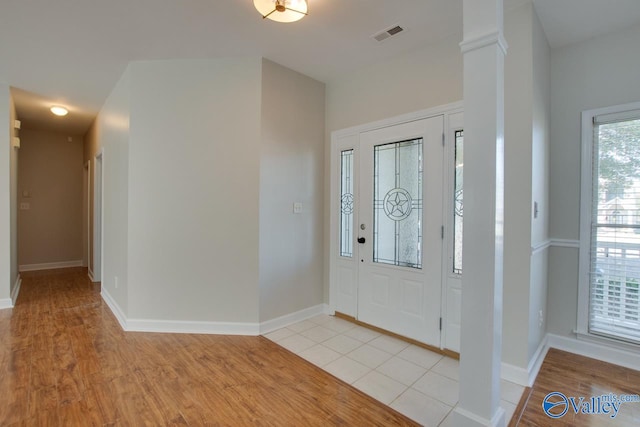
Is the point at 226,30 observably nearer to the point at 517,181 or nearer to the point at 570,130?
the point at 517,181

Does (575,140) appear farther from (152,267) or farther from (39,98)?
(39,98)

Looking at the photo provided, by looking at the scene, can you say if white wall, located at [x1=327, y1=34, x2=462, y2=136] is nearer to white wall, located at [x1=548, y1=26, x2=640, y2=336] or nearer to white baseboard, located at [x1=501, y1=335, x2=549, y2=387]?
white wall, located at [x1=548, y1=26, x2=640, y2=336]

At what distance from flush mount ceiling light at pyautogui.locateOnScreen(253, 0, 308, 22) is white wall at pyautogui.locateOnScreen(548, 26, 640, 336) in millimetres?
2470

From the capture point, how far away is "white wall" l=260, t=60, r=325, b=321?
3.25 meters

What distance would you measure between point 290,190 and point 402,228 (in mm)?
1280

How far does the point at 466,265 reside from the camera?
66.6 inches

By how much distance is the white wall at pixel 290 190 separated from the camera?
10.6ft

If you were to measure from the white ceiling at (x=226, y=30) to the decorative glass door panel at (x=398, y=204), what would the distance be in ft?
3.28

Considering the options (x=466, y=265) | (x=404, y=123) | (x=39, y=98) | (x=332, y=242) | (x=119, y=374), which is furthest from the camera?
(x=39, y=98)

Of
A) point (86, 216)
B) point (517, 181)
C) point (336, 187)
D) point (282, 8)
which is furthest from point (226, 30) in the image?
point (86, 216)

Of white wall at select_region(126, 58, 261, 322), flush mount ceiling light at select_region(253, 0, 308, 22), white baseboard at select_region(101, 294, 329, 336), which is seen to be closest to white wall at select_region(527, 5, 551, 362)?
flush mount ceiling light at select_region(253, 0, 308, 22)

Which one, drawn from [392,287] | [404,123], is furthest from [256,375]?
[404,123]

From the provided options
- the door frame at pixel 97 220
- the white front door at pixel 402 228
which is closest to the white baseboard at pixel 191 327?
the white front door at pixel 402 228

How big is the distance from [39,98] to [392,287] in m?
5.34
